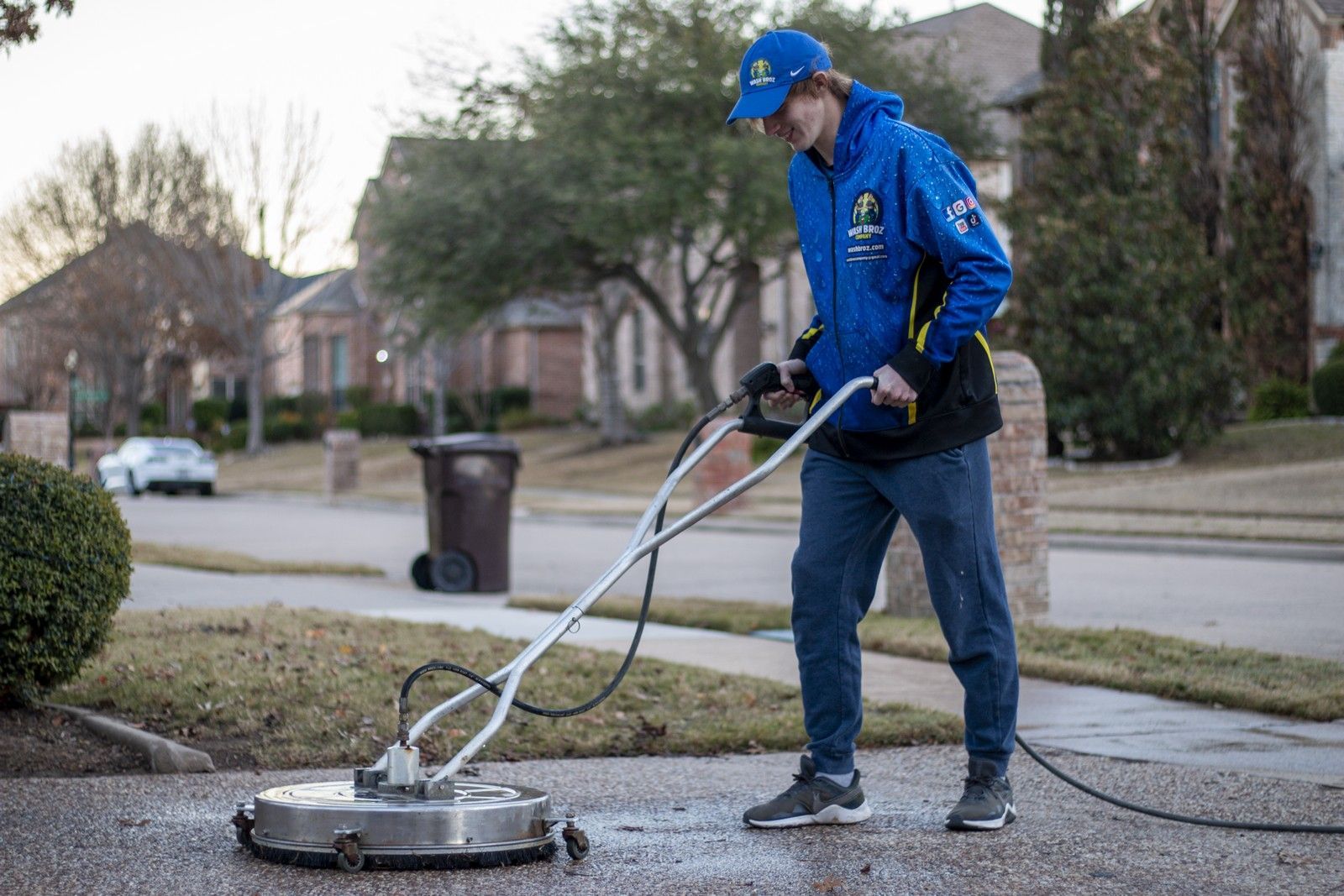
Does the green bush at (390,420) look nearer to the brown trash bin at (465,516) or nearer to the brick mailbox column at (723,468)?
the brick mailbox column at (723,468)

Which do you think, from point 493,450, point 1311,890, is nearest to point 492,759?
point 1311,890

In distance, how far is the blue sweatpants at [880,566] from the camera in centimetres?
472

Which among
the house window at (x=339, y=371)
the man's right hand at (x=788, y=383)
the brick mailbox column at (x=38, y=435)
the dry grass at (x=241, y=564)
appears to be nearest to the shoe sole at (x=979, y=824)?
the man's right hand at (x=788, y=383)

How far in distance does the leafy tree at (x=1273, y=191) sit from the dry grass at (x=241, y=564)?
22827 mm

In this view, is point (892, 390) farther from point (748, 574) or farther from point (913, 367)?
point (748, 574)

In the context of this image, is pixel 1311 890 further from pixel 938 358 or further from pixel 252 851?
pixel 252 851

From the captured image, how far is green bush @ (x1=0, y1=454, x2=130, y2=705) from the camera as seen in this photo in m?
5.85

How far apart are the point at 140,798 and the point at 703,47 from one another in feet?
101

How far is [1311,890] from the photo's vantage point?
3.97 m

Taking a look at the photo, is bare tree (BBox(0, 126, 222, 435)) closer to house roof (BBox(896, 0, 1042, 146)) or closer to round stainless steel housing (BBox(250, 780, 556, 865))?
house roof (BBox(896, 0, 1042, 146))

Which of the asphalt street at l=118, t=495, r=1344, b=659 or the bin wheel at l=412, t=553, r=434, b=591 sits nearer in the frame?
the asphalt street at l=118, t=495, r=1344, b=659

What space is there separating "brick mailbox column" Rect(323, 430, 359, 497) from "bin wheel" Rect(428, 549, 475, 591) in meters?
22.6

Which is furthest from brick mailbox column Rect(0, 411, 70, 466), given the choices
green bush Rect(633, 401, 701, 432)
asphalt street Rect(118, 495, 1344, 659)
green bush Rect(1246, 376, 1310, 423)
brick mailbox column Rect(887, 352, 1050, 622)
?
green bush Rect(633, 401, 701, 432)

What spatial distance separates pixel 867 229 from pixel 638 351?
173ft
